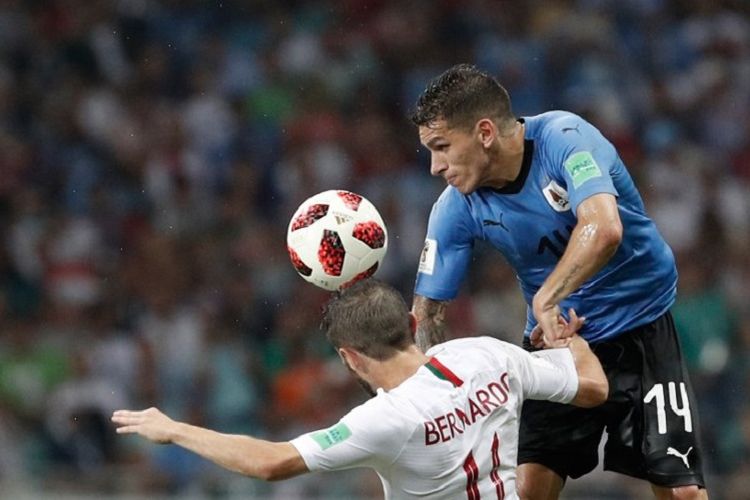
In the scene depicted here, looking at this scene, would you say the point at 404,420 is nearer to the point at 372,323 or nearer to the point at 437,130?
the point at 372,323

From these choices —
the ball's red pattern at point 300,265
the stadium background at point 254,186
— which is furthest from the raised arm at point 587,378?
the stadium background at point 254,186

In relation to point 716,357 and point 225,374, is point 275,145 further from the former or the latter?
point 716,357

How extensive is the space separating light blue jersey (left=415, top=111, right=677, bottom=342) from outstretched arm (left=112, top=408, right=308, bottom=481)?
1.60 meters

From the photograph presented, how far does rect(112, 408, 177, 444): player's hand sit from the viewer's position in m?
4.95

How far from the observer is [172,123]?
1320 centimetres

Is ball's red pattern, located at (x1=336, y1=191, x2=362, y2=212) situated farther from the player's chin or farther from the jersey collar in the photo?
the jersey collar

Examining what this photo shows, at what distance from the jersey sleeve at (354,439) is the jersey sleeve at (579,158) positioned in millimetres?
1270

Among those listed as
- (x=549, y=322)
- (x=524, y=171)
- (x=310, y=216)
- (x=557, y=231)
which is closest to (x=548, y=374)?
(x=549, y=322)

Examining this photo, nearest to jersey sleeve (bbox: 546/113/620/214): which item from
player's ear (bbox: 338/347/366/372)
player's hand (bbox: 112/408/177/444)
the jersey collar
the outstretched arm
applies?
the jersey collar

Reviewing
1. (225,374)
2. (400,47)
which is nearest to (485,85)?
(225,374)

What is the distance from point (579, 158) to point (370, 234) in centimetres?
102

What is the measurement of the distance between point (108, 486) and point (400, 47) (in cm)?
516

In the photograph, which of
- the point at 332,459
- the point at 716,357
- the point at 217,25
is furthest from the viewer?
the point at 217,25

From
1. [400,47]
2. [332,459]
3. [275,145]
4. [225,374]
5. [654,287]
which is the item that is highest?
[400,47]
